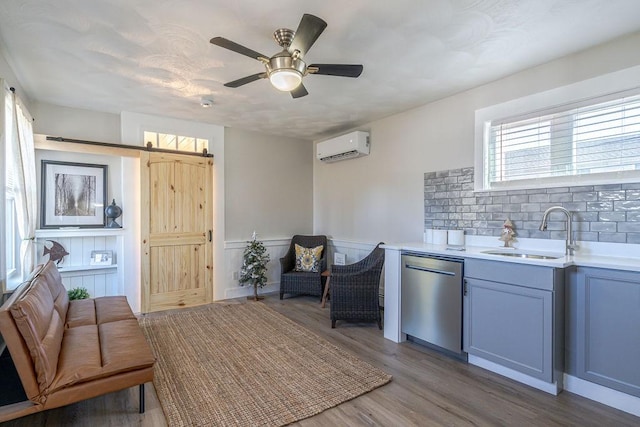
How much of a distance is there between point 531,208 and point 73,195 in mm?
5025

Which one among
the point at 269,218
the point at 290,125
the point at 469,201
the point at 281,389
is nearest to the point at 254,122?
the point at 290,125

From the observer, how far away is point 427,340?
9.96ft

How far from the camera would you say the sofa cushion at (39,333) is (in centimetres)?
170

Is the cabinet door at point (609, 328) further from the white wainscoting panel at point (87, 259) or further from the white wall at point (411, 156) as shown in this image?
the white wainscoting panel at point (87, 259)

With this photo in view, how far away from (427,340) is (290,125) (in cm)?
334

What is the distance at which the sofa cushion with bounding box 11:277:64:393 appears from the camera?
1.70 m

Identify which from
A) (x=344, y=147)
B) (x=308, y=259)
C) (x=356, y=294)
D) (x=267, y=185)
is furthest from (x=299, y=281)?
(x=344, y=147)

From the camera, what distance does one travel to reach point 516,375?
2.49m

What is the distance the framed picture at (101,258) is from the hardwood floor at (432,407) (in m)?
2.24

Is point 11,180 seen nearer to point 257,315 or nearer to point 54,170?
point 54,170

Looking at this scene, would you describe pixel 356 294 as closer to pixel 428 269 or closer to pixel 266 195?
pixel 428 269

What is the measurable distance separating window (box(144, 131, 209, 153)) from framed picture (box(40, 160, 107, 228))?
2.23 feet

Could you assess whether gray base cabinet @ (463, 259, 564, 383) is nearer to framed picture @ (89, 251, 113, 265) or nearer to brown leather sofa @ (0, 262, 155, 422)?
brown leather sofa @ (0, 262, 155, 422)

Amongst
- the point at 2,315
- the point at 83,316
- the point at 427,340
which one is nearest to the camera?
the point at 2,315
